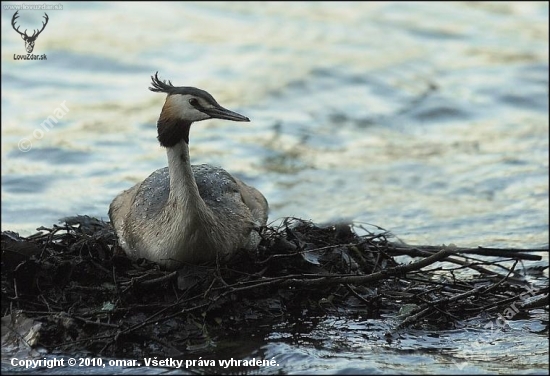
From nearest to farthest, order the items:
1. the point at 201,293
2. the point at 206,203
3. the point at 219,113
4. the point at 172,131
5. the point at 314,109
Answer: the point at 201,293, the point at 219,113, the point at 172,131, the point at 206,203, the point at 314,109

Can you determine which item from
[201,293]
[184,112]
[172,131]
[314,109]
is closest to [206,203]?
[172,131]

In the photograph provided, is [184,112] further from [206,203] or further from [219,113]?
[206,203]

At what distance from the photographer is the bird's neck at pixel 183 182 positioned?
28.3ft

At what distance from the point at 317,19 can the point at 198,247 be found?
15.0 meters

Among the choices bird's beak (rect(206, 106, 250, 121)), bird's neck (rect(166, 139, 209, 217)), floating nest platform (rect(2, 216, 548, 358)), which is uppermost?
bird's beak (rect(206, 106, 250, 121))

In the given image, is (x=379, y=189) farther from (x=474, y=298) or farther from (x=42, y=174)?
(x=474, y=298)

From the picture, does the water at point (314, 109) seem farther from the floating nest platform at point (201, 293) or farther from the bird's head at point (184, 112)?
the bird's head at point (184, 112)

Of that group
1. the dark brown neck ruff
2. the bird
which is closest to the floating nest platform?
the bird

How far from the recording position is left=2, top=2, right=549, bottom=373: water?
14391 millimetres

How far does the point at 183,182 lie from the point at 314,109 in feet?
33.8

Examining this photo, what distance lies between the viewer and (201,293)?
26.7 ft

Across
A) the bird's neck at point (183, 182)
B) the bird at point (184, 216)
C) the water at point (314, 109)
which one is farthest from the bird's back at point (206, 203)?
the water at point (314, 109)

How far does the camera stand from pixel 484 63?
21.3 metres

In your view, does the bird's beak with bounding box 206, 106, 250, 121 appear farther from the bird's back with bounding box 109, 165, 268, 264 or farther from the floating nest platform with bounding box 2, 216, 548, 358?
the floating nest platform with bounding box 2, 216, 548, 358
